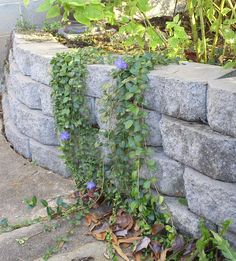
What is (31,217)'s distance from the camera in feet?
8.89

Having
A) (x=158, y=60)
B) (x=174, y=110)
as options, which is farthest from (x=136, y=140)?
(x=158, y=60)

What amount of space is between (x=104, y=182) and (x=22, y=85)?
103cm

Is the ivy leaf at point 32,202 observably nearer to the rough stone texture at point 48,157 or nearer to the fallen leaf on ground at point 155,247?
the rough stone texture at point 48,157

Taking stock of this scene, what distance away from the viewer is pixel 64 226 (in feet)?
8.48

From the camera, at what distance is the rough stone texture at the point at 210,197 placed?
2.09m

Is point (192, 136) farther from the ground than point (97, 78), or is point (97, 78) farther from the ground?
point (97, 78)

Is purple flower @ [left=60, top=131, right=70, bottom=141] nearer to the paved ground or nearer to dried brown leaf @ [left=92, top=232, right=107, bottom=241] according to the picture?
the paved ground

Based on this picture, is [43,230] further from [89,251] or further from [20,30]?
[20,30]

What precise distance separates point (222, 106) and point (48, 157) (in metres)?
1.54

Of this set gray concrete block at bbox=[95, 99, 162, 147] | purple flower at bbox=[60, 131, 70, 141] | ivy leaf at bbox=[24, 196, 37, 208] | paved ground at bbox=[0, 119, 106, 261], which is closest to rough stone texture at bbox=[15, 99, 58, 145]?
paved ground at bbox=[0, 119, 106, 261]

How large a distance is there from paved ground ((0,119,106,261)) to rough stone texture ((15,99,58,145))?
21 centimetres

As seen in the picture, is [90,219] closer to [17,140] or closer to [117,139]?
[117,139]

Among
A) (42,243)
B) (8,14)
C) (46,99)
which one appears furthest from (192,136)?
(8,14)

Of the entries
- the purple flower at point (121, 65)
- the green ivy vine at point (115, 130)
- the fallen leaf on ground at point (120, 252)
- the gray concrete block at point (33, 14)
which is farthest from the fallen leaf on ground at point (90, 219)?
the gray concrete block at point (33, 14)
